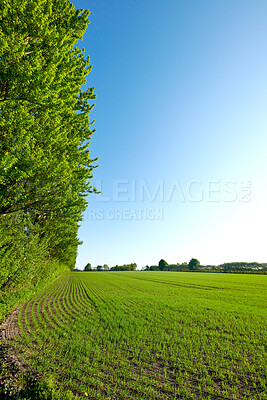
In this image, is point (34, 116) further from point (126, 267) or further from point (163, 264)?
point (126, 267)

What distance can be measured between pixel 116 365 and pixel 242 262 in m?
150

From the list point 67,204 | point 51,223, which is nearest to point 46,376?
point 67,204

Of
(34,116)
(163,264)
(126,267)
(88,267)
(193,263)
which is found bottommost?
(126,267)

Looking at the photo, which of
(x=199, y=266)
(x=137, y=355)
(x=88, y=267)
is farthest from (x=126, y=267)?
(x=137, y=355)

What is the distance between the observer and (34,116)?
7.32 metres

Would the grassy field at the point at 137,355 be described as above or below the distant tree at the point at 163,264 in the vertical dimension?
above

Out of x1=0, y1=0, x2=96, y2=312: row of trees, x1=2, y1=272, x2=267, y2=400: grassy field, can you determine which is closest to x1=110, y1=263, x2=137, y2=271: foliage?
x1=2, y1=272, x2=267, y2=400: grassy field

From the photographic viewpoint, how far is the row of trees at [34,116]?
6.02 meters

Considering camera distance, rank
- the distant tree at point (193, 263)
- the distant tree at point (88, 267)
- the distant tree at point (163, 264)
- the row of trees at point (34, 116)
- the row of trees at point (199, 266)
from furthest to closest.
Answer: the distant tree at point (88, 267), the distant tree at point (163, 264), the distant tree at point (193, 263), the row of trees at point (199, 266), the row of trees at point (34, 116)

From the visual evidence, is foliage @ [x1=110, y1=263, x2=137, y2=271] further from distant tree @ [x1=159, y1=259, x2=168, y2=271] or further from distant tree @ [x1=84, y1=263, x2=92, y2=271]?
distant tree @ [x1=159, y1=259, x2=168, y2=271]

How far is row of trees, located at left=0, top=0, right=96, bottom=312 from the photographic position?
6.02m

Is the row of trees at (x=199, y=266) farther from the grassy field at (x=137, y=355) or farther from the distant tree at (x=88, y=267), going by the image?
the grassy field at (x=137, y=355)

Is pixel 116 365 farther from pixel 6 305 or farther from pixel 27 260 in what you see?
pixel 27 260

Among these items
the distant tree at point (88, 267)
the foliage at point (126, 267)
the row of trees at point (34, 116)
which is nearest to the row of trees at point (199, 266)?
the foliage at point (126, 267)
